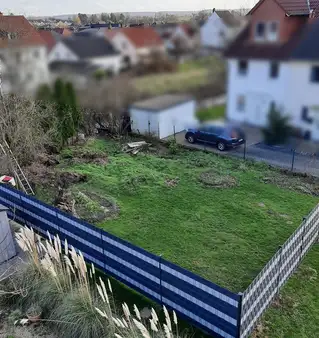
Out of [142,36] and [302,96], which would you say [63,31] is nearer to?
[142,36]

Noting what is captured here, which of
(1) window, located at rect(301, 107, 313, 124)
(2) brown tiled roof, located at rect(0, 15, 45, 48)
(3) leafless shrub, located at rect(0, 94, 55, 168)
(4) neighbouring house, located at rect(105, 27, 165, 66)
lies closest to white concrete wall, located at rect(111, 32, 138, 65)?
(4) neighbouring house, located at rect(105, 27, 165, 66)

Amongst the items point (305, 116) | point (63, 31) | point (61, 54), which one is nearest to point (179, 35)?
point (305, 116)

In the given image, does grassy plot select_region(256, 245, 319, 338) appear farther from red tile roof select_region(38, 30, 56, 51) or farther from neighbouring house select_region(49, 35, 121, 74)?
red tile roof select_region(38, 30, 56, 51)

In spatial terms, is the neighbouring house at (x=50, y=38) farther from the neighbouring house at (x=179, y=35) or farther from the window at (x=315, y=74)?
the window at (x=315, y=74)

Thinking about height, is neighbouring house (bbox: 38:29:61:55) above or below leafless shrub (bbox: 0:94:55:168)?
above

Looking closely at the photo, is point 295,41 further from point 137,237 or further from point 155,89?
point 137,237

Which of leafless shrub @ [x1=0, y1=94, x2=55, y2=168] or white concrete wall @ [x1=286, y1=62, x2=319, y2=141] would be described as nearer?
white concrete wall @ [x1=286, y1=62, x2=319, y2=141]

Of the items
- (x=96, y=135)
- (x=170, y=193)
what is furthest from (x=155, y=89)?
(x=96, y=135)
